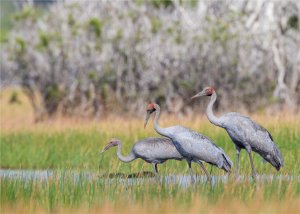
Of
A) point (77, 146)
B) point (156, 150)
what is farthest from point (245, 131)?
point (77, 146)

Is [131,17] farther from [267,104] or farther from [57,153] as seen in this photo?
[57,153]

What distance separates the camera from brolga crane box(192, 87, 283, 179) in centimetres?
1110

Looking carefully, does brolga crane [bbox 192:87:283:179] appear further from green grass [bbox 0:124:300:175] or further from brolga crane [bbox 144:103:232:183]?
green grass [bbox 0:124:300:175]

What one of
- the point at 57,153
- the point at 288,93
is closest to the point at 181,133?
the point at 57,153

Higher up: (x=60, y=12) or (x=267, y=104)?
(x=60, y=12)

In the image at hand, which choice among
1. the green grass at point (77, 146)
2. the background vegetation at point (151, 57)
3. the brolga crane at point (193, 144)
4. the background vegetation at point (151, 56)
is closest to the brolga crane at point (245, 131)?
the brolga crane at point (193, 144)

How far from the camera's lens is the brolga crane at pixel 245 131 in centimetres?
1110

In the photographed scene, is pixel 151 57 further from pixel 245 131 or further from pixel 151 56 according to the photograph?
pixel 245 131

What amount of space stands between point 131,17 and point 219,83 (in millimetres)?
2948

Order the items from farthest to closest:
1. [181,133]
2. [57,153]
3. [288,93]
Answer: [288,93] < [57,153] < [181,133]

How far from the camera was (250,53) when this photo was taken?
26.4m

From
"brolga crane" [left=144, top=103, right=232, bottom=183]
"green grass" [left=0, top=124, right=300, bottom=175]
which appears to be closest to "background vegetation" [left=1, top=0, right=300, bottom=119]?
"green grass" [left=0, top=124, right=300, bottom=175]

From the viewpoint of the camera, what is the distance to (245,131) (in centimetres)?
1119

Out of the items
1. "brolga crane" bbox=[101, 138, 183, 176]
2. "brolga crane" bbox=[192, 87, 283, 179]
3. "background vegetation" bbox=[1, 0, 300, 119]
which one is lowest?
"brolga crane" bbox=[101, 138, 183, 176]
